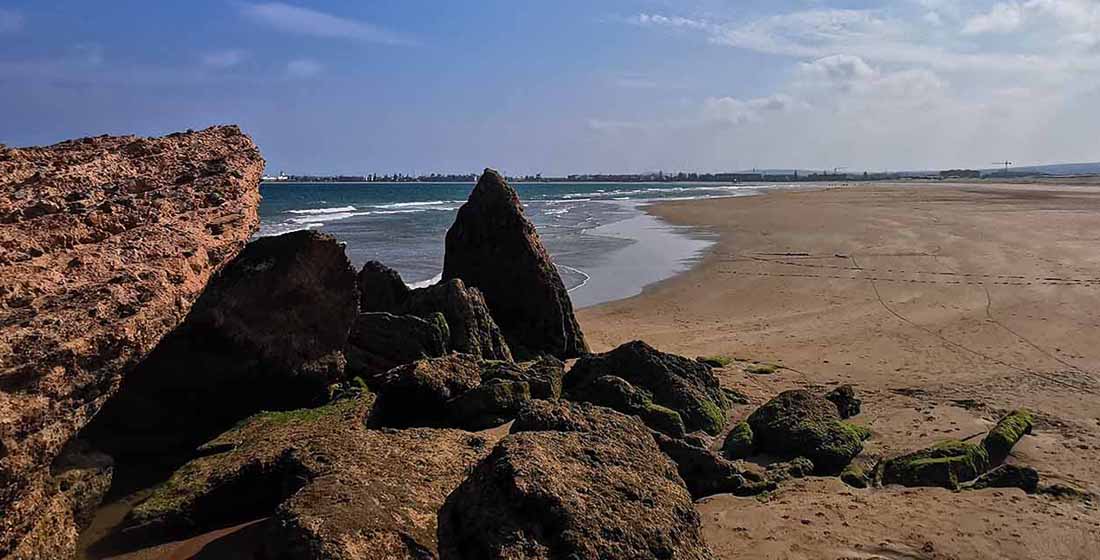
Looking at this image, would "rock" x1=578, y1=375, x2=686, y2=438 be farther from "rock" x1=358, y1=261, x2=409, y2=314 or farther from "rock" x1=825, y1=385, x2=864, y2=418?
"rock" x1=358, y1=261, x2=409, y2=314

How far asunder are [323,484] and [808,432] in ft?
12.9

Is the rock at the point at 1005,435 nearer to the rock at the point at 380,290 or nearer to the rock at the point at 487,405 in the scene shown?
the rock at the point at 487,405

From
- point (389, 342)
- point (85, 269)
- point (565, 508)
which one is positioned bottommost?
point (389, 342)

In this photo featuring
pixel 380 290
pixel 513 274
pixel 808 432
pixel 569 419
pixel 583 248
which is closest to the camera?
pixel 569 419

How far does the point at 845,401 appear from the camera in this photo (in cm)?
731

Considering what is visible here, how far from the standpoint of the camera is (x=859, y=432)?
21.2 feet

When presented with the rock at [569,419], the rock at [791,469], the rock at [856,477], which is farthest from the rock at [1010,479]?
the rock at [569,419]

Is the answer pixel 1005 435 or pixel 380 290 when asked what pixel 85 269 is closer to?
pixel 380 290

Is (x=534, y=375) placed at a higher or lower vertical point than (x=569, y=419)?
lower

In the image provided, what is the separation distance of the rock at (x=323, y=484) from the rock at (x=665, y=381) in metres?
2.24

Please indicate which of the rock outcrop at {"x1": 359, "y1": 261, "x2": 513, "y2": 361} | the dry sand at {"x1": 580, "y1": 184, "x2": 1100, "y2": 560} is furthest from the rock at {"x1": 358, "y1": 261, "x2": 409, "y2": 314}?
the dry sand at {"x1": 580, "y1": 184, "x2": 1100, "y2": 560}

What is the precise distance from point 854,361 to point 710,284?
679 cm

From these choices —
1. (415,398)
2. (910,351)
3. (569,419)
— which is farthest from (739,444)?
(910,351)

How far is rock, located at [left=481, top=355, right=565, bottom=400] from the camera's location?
256 inches
